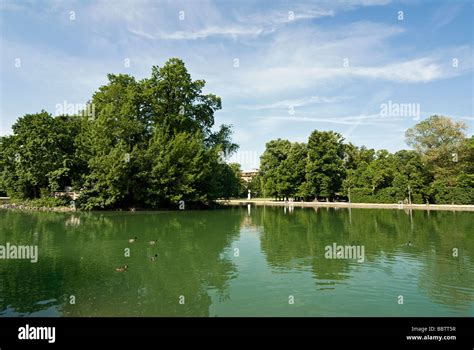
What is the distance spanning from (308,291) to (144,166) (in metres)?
33.3

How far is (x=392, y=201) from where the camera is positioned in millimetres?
51656

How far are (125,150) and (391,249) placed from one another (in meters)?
30.2

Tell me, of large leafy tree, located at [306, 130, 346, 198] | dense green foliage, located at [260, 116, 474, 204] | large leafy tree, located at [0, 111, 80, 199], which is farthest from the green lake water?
large leafy tree, located at [306, 130, 346, 198]

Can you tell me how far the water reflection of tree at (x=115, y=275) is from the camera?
942cm

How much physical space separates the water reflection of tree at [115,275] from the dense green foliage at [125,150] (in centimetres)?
1894

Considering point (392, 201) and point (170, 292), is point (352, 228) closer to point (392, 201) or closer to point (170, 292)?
point (170, 292)

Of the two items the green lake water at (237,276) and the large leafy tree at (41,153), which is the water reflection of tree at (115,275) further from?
the large leafy tree at (41,153)

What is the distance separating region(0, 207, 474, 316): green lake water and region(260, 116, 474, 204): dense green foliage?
32111 mm

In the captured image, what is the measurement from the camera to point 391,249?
1731cm

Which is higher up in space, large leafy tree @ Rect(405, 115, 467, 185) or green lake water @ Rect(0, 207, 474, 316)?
large leafy tree @ Rect(405, 115, 467, 185)

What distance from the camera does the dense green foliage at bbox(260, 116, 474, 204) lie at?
50.5 metres

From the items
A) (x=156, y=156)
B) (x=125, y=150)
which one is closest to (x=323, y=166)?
(x=156, y=156)

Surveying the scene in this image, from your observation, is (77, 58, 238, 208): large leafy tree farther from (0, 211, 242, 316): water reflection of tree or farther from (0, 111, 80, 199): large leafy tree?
(0, 211, 242, 316): water reflection of tree
